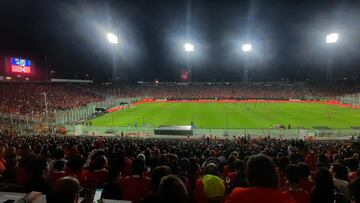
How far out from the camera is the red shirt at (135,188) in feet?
19.0

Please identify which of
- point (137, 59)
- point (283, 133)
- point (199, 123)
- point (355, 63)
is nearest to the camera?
point (283, 133)

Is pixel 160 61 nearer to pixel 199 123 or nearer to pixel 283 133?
pixel 199 123

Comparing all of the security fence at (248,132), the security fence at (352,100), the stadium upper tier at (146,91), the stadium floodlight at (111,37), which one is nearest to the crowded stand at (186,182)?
the security fence at (248,132)

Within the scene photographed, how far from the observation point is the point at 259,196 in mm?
3266

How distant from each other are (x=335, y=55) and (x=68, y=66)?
128 meters

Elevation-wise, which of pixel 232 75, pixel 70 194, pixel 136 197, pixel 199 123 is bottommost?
pixel 199 123

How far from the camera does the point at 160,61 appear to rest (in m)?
152

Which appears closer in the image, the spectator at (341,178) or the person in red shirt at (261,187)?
the person in red shirt at (261,187)

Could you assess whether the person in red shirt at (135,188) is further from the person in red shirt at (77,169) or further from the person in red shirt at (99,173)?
the person in red shirt at (77,169)

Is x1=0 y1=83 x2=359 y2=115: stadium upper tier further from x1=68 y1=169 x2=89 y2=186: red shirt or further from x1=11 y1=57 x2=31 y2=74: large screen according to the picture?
x1=68 y1=169 x2=89 y2=186: red shirt

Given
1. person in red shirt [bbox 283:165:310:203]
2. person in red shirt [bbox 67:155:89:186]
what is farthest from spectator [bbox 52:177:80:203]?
person in red shirt [bbox 67:155:89:186]

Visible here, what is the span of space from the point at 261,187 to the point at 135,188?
→ 3236 mm

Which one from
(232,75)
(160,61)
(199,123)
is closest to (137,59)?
(160,61)

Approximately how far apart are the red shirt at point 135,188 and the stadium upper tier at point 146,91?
167 ft
